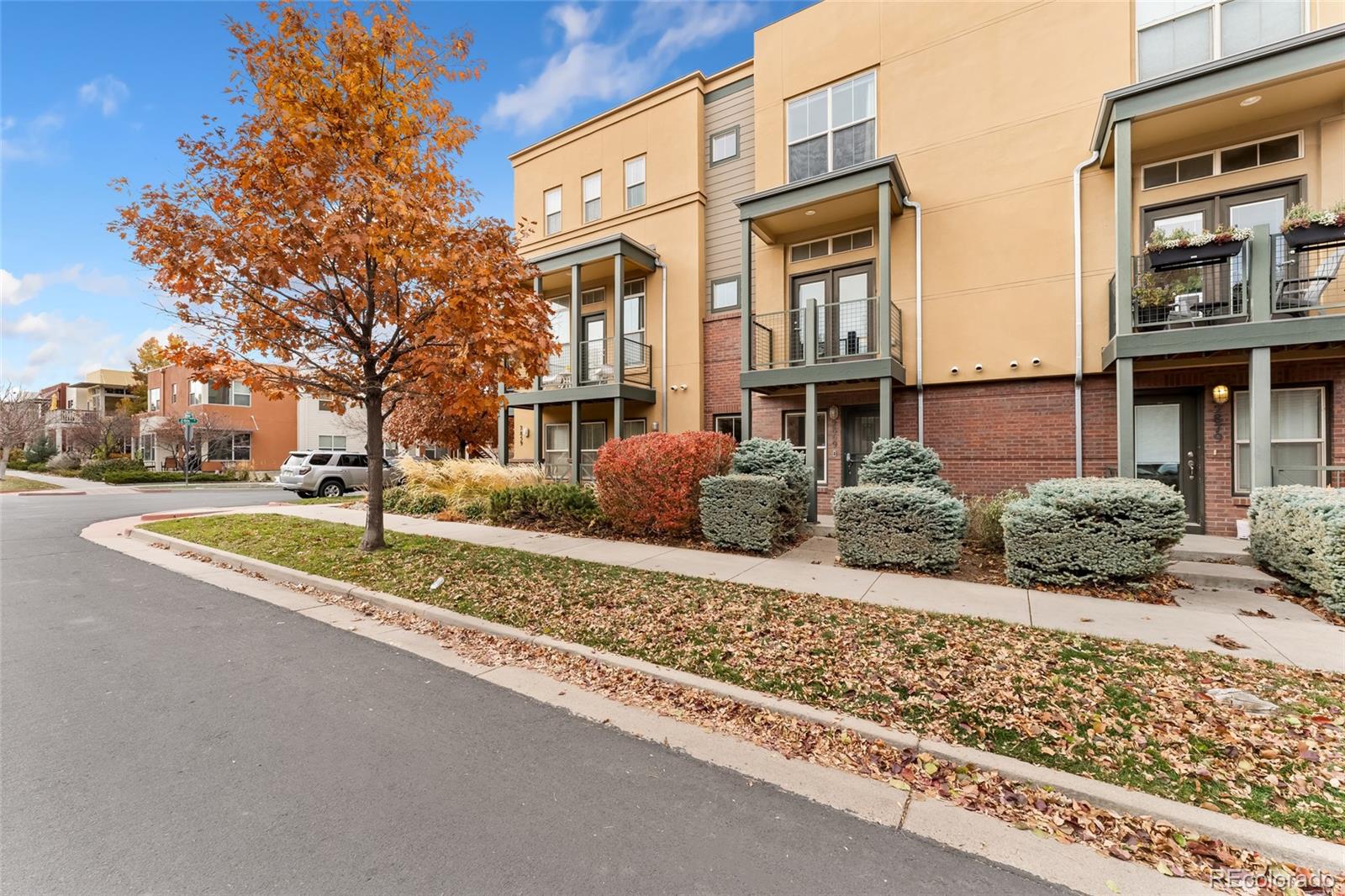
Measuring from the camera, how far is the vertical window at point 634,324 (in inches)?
563

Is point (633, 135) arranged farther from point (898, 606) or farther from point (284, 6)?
point (898, 606)

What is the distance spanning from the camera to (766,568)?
289 inches

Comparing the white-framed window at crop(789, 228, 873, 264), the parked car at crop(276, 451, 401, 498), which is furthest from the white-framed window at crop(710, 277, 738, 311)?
the parked car at crop(276, 451, 401, 498)

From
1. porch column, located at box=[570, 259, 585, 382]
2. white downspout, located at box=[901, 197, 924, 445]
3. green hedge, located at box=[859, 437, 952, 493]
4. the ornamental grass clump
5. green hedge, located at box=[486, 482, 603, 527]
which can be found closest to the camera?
green hedge, located at box=[859, 437, 952, 493]

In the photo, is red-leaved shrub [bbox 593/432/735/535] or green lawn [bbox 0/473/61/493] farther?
green lawn [bbox 0/473/61/493]

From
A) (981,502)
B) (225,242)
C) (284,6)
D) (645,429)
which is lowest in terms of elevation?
(981,502)

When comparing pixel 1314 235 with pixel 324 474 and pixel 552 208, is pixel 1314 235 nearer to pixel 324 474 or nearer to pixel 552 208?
pixel 552 208

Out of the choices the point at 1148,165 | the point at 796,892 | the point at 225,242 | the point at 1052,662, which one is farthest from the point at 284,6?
the point at 1148,165

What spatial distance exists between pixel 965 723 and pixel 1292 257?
Answer: 382 inches

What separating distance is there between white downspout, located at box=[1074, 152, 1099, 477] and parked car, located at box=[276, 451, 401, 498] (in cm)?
1854

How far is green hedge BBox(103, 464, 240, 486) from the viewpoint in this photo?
2391cm

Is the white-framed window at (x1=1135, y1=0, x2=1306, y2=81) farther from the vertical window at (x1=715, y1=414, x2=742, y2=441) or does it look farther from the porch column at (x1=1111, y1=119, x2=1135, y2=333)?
the vertical window at (x1=715, y1=414, x2=742, y2=441)

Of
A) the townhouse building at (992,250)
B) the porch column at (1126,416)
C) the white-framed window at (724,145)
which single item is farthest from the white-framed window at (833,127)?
the porch column at (1126,416)

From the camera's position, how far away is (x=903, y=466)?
8.52m
